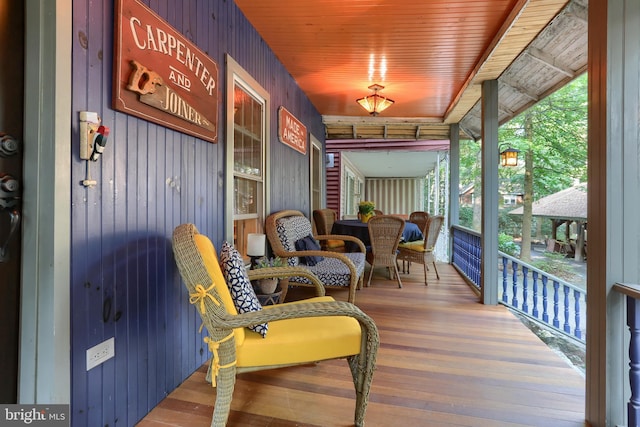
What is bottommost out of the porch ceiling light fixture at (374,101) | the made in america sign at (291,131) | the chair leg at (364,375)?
the chair leg at (364,375)

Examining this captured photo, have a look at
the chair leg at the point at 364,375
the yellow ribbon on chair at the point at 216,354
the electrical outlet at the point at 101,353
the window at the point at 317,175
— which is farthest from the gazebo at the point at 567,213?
the electrical outlet at the point at 101,353

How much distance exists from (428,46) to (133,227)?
3.02 metres

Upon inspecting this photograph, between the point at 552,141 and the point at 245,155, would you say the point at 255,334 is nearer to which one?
the point at 245,155

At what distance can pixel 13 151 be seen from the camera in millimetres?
1084

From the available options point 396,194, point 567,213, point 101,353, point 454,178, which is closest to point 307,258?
point 101,353

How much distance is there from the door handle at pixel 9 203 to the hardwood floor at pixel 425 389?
0.99m

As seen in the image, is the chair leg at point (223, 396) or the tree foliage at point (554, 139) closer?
the chair leg at point (223, 396)

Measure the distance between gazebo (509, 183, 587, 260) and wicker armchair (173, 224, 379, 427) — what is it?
8.69m

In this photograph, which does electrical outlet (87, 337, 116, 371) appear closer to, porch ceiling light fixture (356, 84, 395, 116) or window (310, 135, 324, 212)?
porch ceiling light fixture (356, 84, 395, 116)

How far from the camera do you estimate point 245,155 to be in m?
2.74

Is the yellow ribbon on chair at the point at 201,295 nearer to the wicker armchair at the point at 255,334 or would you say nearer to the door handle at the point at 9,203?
the wicker armchair at the point at 255,334

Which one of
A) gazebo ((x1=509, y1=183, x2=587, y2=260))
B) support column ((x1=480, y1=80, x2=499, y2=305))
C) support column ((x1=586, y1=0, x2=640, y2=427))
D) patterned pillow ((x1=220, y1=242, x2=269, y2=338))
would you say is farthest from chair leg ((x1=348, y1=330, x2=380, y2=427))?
gazebo ((x1=509, y1=183, x2=587, y2=260))

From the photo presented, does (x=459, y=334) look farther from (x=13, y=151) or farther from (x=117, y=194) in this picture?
(x=13, y=151)

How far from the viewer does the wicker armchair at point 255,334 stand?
1.26 meters
